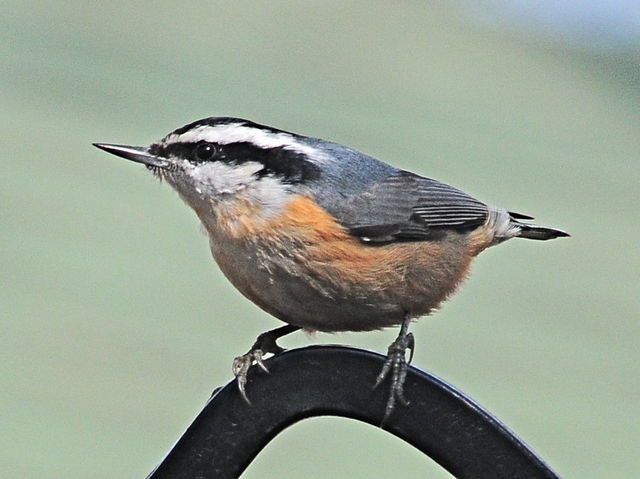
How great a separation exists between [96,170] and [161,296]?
133 cm

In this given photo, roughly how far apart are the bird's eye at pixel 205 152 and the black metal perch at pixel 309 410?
0.89 metres

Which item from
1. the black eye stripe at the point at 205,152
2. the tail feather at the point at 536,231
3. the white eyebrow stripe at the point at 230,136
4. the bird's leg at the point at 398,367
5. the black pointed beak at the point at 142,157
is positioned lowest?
the bird's leg at the point at 398,367

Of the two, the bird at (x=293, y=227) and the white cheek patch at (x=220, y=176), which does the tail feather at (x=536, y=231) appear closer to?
the bird at (x=293, y=227)

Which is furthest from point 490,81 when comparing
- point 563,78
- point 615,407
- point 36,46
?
point 615,407

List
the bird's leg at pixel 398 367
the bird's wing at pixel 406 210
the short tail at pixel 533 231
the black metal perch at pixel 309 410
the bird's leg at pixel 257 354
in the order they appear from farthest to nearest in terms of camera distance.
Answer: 1. the short tail at pixel 533 231
2. the bird's wing at pixel 406 210
3. the bird's leg at pixel 257 354
4. the bird's leg at pixel 398 367
5. the black metal perch at pixel 309 410

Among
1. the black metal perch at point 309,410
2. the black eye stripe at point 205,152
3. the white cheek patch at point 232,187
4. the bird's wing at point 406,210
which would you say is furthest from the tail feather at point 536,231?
the black metal perch at point 309,410

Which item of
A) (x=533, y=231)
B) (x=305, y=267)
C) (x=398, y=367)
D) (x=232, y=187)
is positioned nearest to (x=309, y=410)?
(x=398, y=367)

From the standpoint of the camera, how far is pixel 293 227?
12.0 feet

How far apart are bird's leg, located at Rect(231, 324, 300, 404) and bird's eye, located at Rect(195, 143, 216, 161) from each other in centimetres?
56

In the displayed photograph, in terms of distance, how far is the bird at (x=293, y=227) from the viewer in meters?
3.63

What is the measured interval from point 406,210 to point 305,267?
67 cm

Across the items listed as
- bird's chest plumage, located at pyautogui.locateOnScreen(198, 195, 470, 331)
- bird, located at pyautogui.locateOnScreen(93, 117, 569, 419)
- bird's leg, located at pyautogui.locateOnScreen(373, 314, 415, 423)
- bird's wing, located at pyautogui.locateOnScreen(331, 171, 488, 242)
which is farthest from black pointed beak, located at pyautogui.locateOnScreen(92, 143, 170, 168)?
bird's leg, located at pyautogui.locateOnScreen(373, 314, 415, 423)

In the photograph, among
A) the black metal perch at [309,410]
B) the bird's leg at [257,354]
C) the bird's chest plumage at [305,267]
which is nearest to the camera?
the black metal perch at [309,410]

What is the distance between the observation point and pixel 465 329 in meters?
6.99
